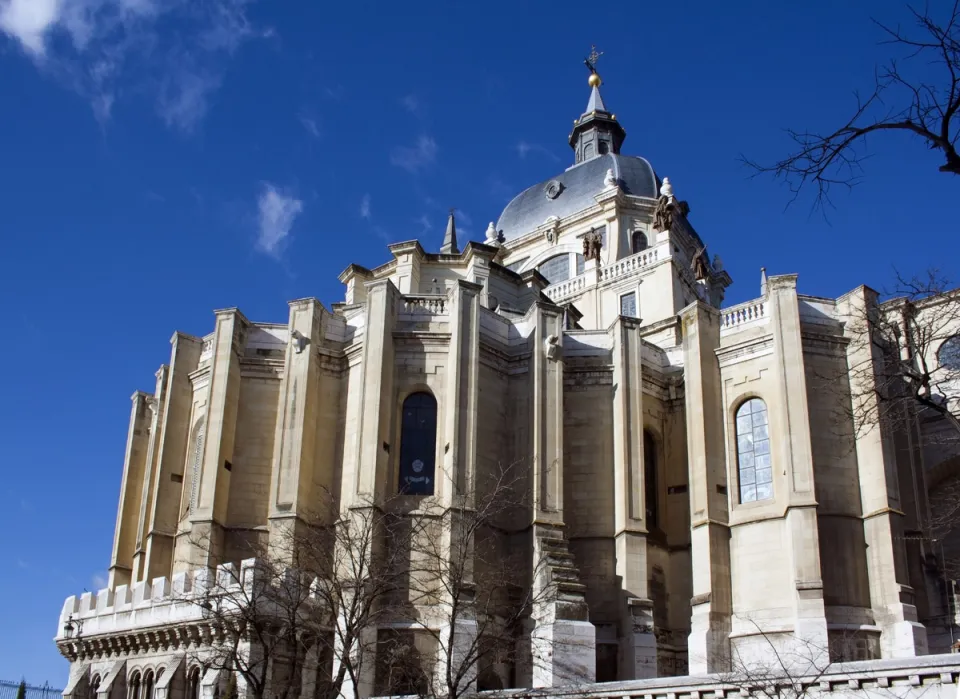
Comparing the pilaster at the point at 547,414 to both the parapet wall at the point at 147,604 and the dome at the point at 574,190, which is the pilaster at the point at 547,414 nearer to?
the parapet wall at the point at 147,604

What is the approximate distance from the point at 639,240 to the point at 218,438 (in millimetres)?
28125

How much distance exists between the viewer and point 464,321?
30.3 metres

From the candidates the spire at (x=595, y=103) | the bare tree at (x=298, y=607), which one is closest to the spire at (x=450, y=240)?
the bare tree at (x=298, y=607)

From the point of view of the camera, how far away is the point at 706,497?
29.8 metres

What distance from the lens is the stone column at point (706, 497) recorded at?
92.4ft

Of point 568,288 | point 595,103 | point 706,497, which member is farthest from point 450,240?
point 595,103

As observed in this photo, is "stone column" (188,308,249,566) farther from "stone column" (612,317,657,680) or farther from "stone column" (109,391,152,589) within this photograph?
"stone column" (612,317,657,680)

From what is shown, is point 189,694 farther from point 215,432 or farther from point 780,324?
point 780,324

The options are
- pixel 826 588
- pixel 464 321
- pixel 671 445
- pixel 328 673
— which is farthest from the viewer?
pixel 671 445

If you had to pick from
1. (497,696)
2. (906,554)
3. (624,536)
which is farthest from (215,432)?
(906,554)

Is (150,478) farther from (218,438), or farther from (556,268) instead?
(556,268)

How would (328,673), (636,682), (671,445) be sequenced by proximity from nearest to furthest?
(636,682) < (328,673) < (671,445)

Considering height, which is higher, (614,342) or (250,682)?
(614,342)

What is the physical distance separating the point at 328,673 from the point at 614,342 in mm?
13503
